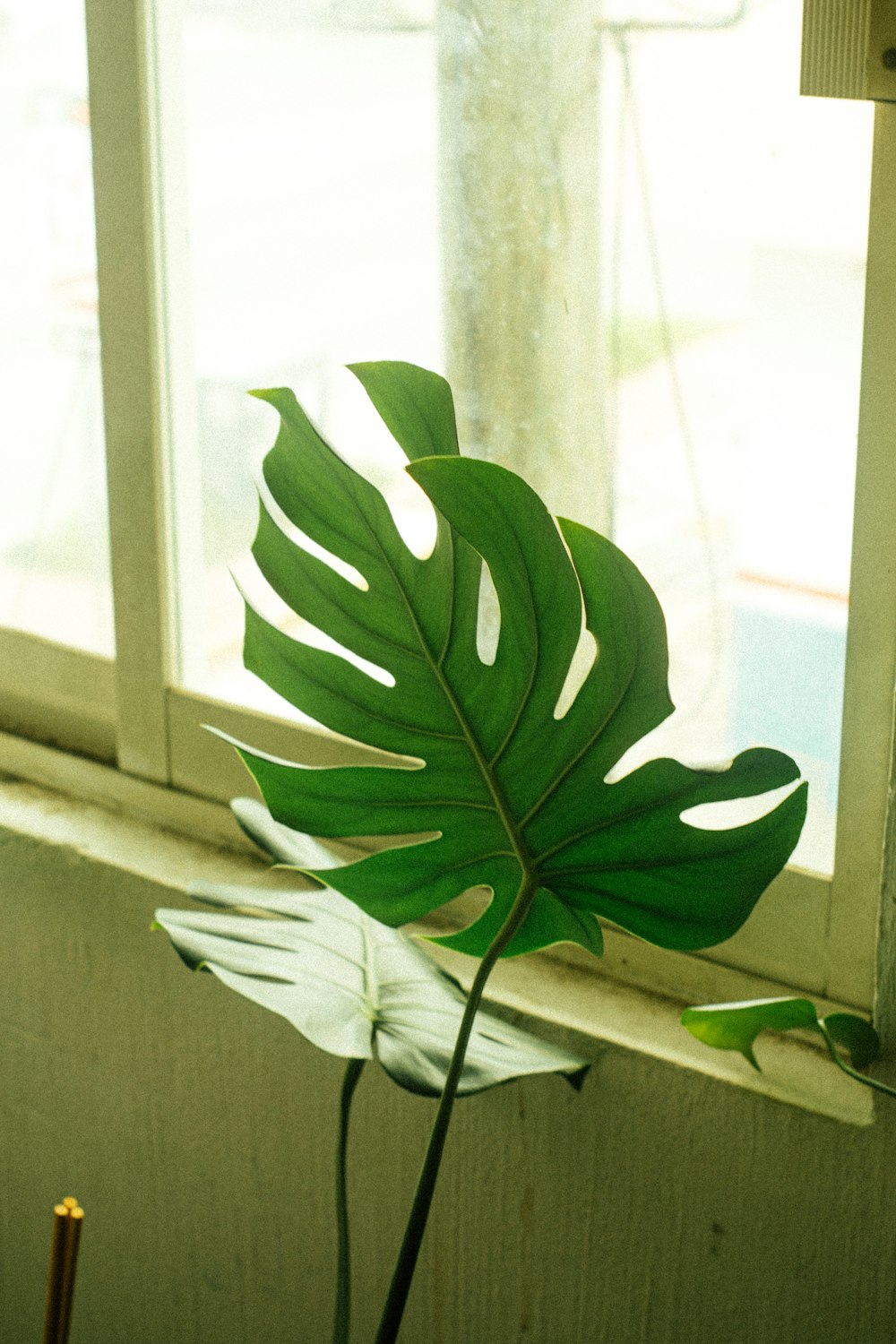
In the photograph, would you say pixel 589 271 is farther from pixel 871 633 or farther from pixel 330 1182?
pixel 330 1182

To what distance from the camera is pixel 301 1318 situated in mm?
1342

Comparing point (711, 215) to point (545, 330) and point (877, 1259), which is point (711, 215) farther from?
point (877, 1259)

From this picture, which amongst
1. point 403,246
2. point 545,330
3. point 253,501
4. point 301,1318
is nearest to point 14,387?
point 253,501

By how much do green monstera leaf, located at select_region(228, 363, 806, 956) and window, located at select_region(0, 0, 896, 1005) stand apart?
0.85ft

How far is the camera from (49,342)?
57.5 inches

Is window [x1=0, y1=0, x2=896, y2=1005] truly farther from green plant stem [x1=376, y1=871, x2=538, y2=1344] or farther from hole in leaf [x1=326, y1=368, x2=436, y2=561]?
green plant stem [x1=376, y1=871, x2=538, y2=1344]

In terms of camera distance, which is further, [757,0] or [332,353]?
[332,353]

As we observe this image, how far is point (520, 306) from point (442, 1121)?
24.0 inches

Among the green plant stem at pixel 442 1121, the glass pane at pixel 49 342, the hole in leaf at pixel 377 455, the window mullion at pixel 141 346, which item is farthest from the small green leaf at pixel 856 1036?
the glass pane at pixel 49 342

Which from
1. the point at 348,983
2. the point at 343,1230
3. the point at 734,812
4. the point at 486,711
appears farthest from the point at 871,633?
the point at 343,1230

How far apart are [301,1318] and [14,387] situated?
0.96 metres

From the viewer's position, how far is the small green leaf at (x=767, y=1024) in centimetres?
87

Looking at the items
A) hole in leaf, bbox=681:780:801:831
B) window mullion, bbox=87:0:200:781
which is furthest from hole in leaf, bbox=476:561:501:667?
window mullion, bbox=87:0:200:781

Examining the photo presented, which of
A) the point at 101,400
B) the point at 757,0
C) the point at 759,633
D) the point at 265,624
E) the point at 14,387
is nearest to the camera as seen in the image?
the point at 265,624
